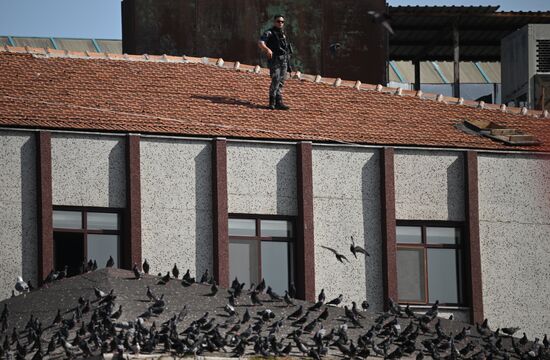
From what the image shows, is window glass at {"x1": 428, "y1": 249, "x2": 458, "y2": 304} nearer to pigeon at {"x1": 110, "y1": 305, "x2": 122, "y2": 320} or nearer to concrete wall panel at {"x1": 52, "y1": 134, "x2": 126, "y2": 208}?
concrete wall panel at {"x1": 52, "y1": 134, "x2": 126, "y2": 208}

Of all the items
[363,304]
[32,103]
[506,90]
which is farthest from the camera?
[506,90]

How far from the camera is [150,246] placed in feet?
149

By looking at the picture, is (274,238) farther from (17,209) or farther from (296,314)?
(296,314)

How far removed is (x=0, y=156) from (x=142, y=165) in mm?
3312

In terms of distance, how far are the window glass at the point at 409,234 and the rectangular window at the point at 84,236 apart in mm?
7056

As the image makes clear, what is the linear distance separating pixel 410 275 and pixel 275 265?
3488 mm

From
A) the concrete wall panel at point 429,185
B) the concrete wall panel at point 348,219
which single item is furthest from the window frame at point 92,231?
the concrete wall panel at point 429,185

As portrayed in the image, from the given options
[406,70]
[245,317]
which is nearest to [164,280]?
[245,317]

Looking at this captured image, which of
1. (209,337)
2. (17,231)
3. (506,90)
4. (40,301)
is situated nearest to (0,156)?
(17,231)

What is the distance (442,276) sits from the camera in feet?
159

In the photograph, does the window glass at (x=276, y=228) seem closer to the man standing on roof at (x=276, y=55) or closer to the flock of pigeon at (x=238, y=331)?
the man standing on roof at (x=276, y=55)

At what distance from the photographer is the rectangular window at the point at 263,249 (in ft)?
153

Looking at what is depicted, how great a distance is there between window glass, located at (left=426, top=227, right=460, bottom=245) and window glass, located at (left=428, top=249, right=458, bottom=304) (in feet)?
0.78

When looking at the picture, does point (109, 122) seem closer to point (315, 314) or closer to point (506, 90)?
point (315, 314)
